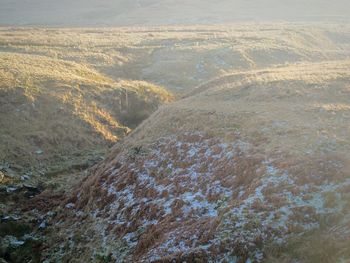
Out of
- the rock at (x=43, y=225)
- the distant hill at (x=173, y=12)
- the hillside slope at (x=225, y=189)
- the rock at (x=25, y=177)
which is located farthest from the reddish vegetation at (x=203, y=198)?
the distant hill at (x=173, y=12)

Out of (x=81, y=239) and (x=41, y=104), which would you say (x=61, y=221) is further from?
(x=41, y=104)

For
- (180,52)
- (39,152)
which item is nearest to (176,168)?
(39,152)

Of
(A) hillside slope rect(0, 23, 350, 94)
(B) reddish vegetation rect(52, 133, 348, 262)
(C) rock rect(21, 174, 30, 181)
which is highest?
(A) hillside slope rect(0, 23, 350, 94)

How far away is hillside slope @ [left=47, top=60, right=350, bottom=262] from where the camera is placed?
14938 mm

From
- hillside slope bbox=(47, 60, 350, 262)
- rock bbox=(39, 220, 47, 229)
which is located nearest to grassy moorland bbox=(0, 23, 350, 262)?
hillside slope bbox=(47, 60, 350, 262)

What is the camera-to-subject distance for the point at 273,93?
30.5m

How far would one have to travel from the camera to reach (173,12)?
146625mm

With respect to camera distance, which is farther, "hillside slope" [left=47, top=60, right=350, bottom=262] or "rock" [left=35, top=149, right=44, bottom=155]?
"rock" [left=35, top=149, right=44, bottom=155]

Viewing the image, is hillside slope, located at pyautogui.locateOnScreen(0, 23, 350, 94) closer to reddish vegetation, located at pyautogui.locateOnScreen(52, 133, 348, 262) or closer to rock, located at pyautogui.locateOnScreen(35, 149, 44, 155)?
rock, located at pyautogui.locateOnScreen(35, 149, 44, 155)

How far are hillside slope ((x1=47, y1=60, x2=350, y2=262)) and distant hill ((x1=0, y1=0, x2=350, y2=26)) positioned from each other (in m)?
99.8

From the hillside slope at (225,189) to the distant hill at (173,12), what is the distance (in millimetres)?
99785

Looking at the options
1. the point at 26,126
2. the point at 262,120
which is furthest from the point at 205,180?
the point at 26,126

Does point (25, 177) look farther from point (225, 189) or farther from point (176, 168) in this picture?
point (225, 189)

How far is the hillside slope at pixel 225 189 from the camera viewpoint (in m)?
14.9
